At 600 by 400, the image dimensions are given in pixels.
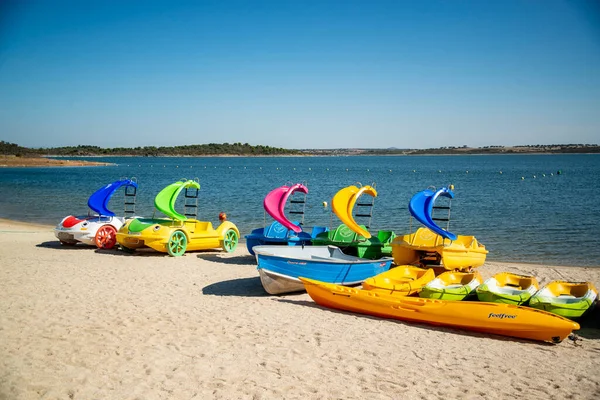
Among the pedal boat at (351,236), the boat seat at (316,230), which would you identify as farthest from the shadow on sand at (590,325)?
the boat seat at (316,230)

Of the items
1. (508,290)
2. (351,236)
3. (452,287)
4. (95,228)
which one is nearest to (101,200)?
(95,228)

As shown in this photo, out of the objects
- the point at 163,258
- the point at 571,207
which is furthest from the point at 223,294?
the point at 571,207

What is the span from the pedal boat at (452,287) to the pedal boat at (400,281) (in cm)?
23

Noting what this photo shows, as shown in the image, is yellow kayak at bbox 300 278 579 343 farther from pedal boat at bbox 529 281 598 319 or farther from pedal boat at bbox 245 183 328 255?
pedal boat at bbox 245 183 328 255

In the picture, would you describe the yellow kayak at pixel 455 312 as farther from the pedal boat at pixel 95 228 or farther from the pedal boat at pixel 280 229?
the pedal boat at pixel 95 228

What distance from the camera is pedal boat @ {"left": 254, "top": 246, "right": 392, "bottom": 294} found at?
10559mm

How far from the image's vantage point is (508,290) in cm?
1002

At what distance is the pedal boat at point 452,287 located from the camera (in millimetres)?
9680

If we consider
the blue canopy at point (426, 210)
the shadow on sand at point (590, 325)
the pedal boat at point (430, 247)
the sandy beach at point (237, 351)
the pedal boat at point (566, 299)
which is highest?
the blue canopy at point (426, 210)

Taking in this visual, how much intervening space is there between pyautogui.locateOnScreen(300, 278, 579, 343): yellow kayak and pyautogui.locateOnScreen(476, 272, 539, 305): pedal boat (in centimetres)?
70

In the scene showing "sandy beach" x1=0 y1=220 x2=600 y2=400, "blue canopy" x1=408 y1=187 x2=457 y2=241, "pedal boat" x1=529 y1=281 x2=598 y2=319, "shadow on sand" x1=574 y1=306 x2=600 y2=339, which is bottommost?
"shadow on sand" x1=574 y1=306 x2=600 y2=339

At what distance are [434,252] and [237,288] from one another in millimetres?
5087

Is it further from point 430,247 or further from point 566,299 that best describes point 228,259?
point 566,299

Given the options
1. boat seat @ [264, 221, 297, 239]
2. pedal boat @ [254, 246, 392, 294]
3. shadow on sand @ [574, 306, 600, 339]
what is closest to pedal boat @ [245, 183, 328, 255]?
boat seat @ [264, 221, 297, 239]
